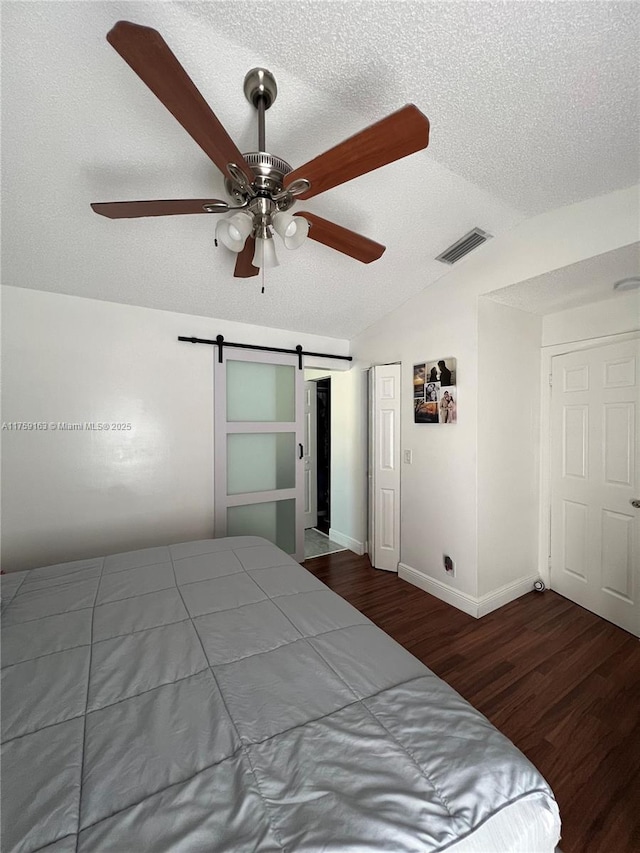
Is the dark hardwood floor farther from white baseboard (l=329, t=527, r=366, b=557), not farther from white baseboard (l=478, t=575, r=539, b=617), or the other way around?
white baseboard (l=329, t=527, r=366, b=557)

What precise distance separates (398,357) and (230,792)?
3.10m

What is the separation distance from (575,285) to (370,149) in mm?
2059

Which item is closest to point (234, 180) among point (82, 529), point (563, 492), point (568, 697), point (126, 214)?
point (126, 214)

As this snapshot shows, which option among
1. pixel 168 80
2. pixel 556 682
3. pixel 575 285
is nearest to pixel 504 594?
pixel 556 682

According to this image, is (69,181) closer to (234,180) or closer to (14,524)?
(234,180)

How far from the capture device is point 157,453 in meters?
2.84

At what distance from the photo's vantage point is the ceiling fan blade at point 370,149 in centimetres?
99

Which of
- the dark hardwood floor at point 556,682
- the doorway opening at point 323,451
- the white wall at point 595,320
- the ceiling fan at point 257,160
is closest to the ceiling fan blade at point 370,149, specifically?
the ceiling fan at point 257,160

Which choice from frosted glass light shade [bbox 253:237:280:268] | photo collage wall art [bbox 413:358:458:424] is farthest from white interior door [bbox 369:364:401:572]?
frosted glass light shade [bbox 253:237:280:268]

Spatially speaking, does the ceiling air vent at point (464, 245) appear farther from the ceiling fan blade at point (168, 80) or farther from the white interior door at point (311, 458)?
the white interior door at point (311, 458)

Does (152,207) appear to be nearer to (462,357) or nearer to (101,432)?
(101,432)

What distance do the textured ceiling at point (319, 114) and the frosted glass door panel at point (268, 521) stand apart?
2162 mm

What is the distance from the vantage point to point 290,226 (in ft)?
4.35

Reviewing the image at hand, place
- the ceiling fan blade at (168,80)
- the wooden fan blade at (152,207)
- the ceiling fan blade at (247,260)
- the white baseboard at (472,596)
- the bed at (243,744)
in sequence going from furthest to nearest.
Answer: the white baseboard at (472,596) → the ceiling fan blade at (247,260) → the wooden fan blade at (152,207) → the ceiling fan blade at (168,80) → the bed at (243,744)
